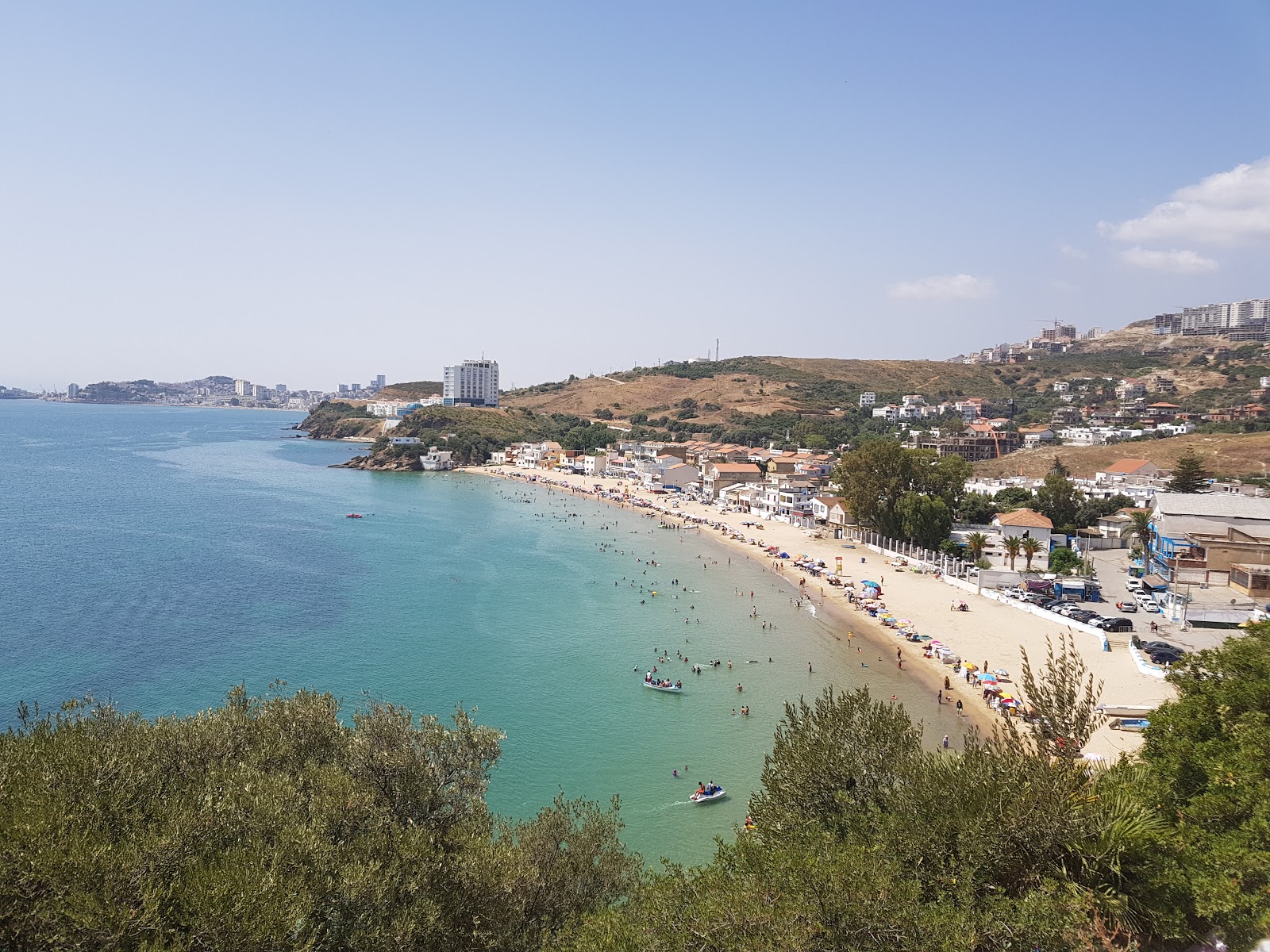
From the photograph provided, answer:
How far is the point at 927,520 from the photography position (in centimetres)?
4738

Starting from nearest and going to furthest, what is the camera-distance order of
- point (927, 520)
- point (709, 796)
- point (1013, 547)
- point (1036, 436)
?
1. point (709, 796)
2. point (1013, 547)
3. point (927, 520)
4. point (1036, 436)

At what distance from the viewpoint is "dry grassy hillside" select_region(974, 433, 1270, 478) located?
64.9 metres

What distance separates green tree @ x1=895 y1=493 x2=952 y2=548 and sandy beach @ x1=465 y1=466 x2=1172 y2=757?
8.73 feet

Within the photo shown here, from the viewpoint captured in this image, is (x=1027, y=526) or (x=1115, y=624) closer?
(x=1115, y=624)

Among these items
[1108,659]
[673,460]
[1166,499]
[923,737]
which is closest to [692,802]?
[923,737]

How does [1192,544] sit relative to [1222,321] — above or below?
below

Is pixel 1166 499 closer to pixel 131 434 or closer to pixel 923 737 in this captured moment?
pixel 923 737

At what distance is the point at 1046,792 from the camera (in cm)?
1096

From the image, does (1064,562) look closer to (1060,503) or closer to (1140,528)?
(1140,528)

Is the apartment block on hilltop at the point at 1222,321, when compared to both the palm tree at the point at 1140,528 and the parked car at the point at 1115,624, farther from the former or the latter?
the parked car at the point at 1115,624

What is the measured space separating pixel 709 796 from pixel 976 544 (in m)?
28.3

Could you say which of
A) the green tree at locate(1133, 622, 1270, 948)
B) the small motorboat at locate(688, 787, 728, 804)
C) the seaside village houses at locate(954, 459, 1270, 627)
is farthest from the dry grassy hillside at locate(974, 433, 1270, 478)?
the small motorboat at locate(688, 787, 728, 804)

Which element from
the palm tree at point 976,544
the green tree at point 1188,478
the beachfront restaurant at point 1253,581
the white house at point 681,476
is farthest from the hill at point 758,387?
the beachfront restaurant at point 1253,581

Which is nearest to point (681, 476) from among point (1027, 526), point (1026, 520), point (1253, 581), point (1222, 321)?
point (1026, 520)
